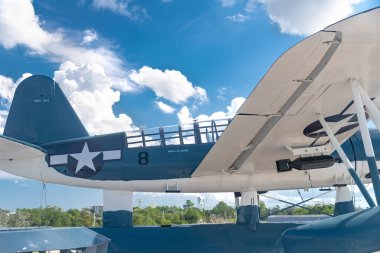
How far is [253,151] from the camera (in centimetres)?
800

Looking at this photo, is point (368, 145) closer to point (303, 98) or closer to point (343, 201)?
point (303, 98)

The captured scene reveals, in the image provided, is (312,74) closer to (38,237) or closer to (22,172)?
(38,237)

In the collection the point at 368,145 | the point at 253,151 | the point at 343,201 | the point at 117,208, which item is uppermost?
the point at 253,151

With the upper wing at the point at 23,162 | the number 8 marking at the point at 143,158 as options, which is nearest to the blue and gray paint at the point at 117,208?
the number 8 marking at the point at 143,158

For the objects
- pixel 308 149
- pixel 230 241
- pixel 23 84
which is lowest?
pixel 230 241

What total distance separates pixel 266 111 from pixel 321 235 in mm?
2456

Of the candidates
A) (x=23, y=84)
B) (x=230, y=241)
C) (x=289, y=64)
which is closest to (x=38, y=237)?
(x=289, y=64)

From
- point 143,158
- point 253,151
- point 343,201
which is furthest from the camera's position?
point 143,158

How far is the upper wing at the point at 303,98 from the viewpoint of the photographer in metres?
4.52

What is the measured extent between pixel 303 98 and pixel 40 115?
757cm

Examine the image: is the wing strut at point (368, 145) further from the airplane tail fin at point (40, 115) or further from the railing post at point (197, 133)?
the airplane tail fin at point (40, 115)

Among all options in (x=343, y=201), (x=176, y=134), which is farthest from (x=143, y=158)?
(x=343, y=201)

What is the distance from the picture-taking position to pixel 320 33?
14.1ft

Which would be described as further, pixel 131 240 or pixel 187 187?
pixel 187 187
